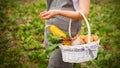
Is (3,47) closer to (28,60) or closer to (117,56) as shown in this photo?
(28,60)

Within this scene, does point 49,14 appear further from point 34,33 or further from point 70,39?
point 34,33

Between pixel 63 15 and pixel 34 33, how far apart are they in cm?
369

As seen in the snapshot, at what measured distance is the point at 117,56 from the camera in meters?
4.90

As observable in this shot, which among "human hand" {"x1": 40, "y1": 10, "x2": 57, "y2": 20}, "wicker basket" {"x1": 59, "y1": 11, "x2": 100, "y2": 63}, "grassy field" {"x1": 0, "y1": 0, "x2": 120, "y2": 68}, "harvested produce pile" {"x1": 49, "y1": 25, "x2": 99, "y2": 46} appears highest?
"human hand" {"x1": 40, "y1": 10, "x2": 57, "y2": 20}

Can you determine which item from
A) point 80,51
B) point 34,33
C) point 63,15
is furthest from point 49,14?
point 34,33

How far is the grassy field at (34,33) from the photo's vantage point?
15.7 ft

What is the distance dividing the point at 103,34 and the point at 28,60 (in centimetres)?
176

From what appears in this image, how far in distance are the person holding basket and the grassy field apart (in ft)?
2.61

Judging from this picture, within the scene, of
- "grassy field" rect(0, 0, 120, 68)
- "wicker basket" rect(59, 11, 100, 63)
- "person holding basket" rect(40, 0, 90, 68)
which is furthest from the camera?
"grassy field" rect(0, 0, 120, 68)

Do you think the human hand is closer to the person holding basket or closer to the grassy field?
the person holding basket

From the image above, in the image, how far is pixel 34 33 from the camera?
623 centimetres

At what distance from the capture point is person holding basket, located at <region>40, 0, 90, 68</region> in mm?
2553

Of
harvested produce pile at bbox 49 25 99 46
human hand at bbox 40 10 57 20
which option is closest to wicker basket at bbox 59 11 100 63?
harvested produce pile at bbox 49 25 99 46

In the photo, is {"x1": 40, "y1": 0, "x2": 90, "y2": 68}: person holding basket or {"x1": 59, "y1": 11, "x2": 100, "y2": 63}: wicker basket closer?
{"x1": 59, "y1": 11, "x2": 100, "y2": 63}: wicker basket
